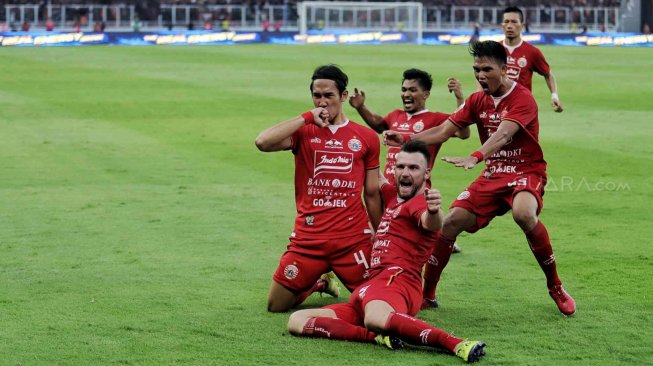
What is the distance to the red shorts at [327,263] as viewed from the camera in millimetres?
8898

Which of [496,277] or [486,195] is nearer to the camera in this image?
[486,195]

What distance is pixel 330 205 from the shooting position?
8977 mm

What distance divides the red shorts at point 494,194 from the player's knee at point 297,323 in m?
1.91

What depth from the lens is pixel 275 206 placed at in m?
14.3

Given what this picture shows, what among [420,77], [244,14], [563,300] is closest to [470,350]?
[563,300]

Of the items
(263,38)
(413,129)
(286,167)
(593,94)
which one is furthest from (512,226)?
(263,38)

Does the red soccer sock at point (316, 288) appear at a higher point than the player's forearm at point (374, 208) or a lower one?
lower

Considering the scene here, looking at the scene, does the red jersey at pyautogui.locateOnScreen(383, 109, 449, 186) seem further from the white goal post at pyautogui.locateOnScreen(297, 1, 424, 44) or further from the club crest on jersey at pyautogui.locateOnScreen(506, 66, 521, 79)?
the white goal post at pyautogui.locateOnScreen(297, 1, 424, 44)

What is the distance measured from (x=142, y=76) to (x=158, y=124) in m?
12.0

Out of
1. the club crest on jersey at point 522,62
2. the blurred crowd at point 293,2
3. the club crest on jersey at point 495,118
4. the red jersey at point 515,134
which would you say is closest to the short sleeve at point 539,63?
the club crest on jersey at point 522,62

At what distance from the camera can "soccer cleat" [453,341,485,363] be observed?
7.22 meters

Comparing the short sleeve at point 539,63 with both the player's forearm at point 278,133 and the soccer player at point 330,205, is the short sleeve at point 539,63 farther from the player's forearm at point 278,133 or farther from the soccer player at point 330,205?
the player's forearm at point 278,133

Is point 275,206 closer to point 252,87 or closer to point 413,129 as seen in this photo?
point 413,129

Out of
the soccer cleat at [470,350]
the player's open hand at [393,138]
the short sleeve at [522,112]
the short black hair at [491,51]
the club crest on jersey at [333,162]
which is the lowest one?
the soccer cleat at [470,350]
